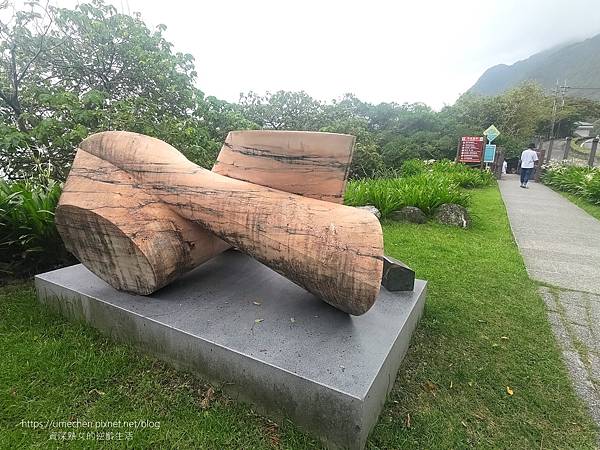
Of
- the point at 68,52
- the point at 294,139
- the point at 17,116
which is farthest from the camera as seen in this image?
the point at 68,52

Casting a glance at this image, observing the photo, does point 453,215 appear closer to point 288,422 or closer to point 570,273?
point 570,273

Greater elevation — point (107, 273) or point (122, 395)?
point (107, 273)

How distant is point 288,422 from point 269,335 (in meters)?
0.40

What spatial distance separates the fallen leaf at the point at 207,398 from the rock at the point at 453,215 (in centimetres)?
484

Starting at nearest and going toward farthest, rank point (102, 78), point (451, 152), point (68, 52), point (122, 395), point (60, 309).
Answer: point (122, 395) → point (60, 309) → point (68, 52) → point (102, 78) → point (451, 152)

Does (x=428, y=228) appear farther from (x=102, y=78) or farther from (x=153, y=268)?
(x=102, y=78)

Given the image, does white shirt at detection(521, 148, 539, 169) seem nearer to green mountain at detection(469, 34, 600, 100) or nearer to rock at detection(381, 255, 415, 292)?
rock at detection(381, 255, 415, 292)

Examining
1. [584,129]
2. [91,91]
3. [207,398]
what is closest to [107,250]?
[207,398]

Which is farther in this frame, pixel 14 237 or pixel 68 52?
pixel 68 52

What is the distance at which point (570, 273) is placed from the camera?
3.96 m

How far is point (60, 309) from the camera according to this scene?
2475mm

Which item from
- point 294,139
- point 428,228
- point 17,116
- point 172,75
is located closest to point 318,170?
point 294,139

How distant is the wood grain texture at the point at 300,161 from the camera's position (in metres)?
2.06

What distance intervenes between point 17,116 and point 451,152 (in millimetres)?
16711
